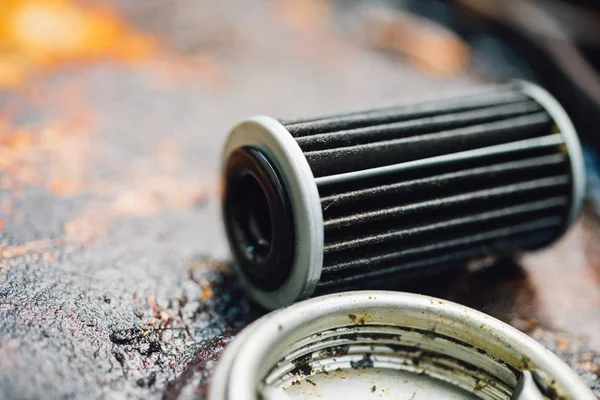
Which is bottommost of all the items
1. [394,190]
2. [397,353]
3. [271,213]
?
[397,353]

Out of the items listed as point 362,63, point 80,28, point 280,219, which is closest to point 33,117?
point 80,28

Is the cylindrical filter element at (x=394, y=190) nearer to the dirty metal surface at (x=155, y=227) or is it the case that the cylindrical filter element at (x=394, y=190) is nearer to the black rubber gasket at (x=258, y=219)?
the black rubber gasket at (x=258, y=219)

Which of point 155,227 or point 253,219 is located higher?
point 253,219

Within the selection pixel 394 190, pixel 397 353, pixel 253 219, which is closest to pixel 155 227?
pixel 253 219

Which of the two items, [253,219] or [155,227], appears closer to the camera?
[253,219]

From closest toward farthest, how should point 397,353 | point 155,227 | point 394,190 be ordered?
point 397,353
point 394,190
point 155,227

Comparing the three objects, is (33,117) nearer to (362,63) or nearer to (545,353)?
(362,63)

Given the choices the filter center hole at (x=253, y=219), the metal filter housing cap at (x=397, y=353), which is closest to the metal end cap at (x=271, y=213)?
the filter center hole at (x=253, y=219)

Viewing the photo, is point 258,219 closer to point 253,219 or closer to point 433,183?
point 253,219
